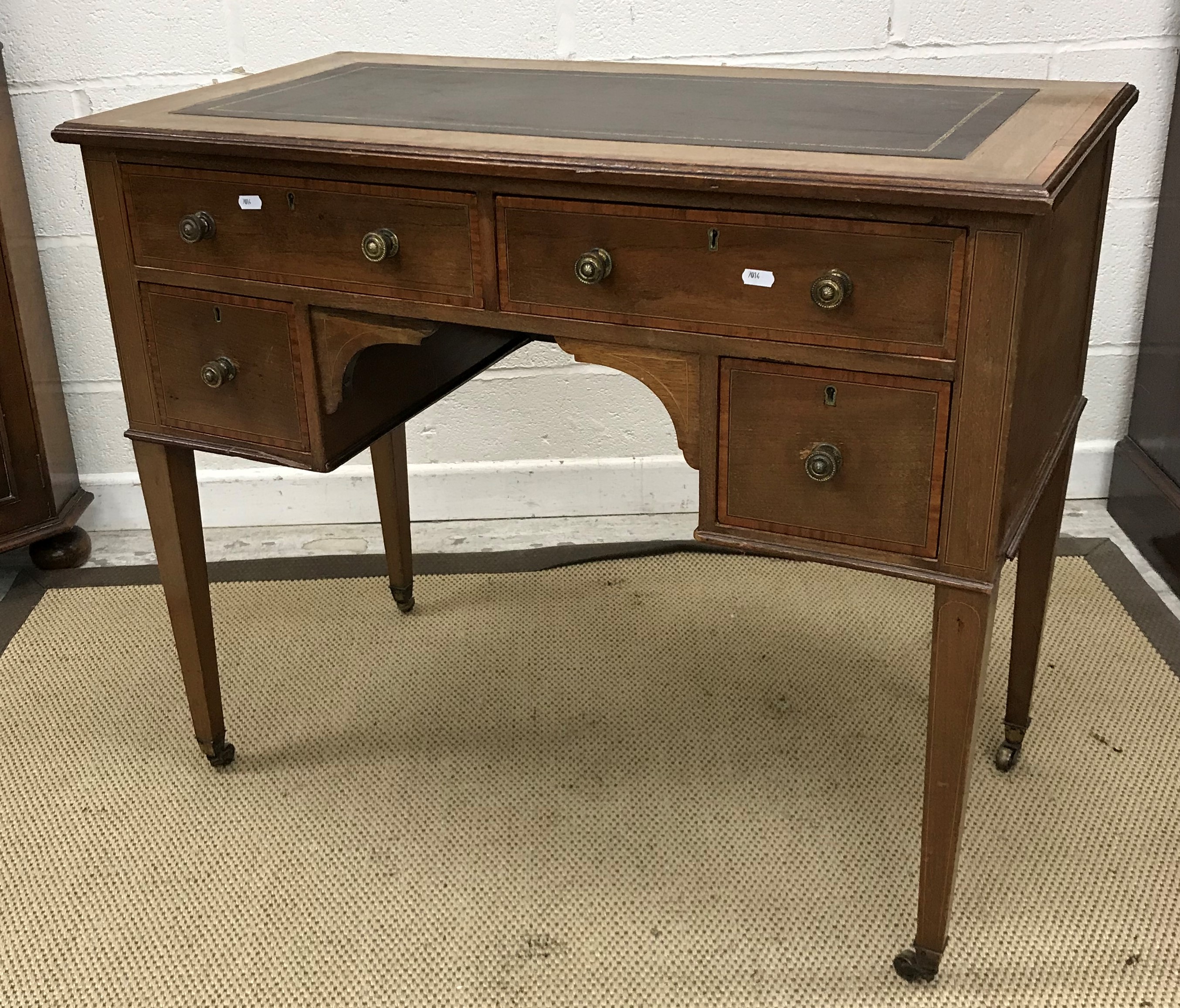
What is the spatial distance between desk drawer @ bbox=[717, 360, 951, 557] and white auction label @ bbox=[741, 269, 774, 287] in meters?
0.08

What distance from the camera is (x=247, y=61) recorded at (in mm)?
2354

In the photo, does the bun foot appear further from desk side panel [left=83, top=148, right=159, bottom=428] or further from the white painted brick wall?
the white painted brick wall

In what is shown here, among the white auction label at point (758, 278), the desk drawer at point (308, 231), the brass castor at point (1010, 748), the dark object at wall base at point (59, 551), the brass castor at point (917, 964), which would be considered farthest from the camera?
the dark object at wall base at point (59, 551)

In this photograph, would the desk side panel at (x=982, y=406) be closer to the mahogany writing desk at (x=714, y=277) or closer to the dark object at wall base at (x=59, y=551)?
the mahogany writing desk at (x=714, y=277)

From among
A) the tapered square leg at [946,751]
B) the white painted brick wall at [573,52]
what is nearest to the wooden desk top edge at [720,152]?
the tapered square leg at [946,751]

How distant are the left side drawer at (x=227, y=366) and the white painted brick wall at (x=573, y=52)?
90cm

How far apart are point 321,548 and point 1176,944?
5.42 ft

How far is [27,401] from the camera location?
234 centimetres

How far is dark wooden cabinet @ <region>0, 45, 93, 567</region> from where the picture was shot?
2281 millimetres

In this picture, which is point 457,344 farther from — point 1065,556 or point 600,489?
point 1065,556

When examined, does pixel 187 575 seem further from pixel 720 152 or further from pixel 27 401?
pixel 720 152

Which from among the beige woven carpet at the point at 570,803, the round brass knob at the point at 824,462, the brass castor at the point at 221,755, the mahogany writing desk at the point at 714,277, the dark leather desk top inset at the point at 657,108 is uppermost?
the dark leather desk top inset at the point at 657,108

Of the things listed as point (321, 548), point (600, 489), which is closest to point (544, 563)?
point (600, 489)

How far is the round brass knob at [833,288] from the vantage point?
1250 mm
